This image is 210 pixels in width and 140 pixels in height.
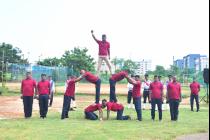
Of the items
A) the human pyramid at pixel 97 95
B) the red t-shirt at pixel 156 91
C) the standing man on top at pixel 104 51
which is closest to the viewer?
the human pyramid at pixel 97 95

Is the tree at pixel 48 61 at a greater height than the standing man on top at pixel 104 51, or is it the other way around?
the tree at pixel 48 61

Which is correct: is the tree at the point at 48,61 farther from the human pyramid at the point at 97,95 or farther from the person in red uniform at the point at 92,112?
the person in red uniform at the point at 92,112

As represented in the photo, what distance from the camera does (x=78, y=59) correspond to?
9075 centimetres

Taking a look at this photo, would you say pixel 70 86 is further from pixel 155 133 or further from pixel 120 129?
pixel 155 133

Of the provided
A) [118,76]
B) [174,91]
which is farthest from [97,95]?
[174,91]

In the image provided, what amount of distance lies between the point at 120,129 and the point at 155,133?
135 centimetres

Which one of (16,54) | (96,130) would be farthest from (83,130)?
(16,54)

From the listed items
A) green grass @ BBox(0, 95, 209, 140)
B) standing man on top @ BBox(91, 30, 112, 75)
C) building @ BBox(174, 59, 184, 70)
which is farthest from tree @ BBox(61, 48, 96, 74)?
green grass @ BBox(0, 95, 209, 140)

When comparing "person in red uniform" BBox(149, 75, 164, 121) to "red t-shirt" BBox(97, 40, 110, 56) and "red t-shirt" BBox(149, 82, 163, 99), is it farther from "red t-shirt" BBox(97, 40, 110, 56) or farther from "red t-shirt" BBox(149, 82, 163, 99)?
"red t-shirt" BBox(97, 40, 110, 56)

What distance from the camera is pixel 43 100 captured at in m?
19.4

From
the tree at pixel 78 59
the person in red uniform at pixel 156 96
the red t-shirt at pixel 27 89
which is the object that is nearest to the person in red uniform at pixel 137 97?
the person in red uniform at pixel 156 96

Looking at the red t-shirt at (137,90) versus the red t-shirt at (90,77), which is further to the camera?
the red t-shirt at (137,90)

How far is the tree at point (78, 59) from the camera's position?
292 feet

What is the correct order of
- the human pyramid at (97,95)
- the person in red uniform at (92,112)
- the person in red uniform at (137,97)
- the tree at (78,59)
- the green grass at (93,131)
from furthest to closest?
the tree at (78,59) → the person in red uniform at (137,97) → the human pyramid at (97,95) → the person in red uniform at (92,112) → the green grass at (93,131)
